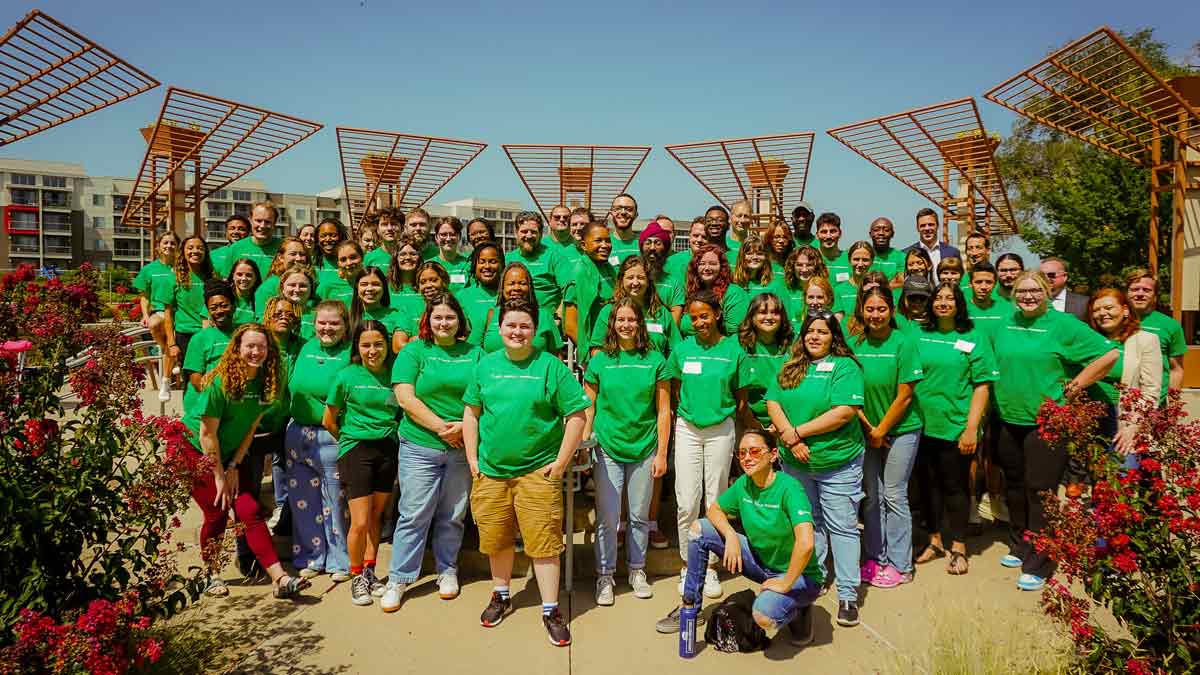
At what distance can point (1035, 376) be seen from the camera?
16.7 feet

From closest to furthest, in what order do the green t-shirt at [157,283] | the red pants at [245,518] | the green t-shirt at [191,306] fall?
1. the red pants at [245,518]
2. the green t-shirt at [191,306]
3. the green t-shirt at [157,283]

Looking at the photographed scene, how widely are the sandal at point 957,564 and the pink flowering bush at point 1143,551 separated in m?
1.85

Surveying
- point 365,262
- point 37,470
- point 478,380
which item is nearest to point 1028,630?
point 478,380

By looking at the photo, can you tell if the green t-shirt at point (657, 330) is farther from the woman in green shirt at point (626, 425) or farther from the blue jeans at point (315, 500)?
the blue jeans at point (315, 500)

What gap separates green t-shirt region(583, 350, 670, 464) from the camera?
477 centimetres

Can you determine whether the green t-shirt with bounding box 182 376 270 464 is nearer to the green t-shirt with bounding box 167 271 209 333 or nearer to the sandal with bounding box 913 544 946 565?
the green t-shirt with bounding box 167 271 209 333

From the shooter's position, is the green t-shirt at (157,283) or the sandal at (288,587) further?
the green t-shirt at (157,283)

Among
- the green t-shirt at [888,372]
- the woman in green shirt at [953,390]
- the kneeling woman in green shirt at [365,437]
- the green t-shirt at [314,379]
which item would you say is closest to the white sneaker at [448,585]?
the kneeling woman in green shirt at [365,437]

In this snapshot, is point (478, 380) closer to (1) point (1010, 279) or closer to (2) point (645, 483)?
(2) point (645, 483)

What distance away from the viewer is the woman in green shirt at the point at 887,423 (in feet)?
16.2

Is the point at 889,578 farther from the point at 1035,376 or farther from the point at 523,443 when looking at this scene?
the point at 523,443

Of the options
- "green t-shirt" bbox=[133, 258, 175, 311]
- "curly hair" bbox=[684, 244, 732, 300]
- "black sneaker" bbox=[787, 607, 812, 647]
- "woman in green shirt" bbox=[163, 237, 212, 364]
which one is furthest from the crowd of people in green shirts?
"green t-shirt" bbox=[133, 258, 175, 311]

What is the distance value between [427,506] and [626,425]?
4.33ft

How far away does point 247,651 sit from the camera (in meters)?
4.10
